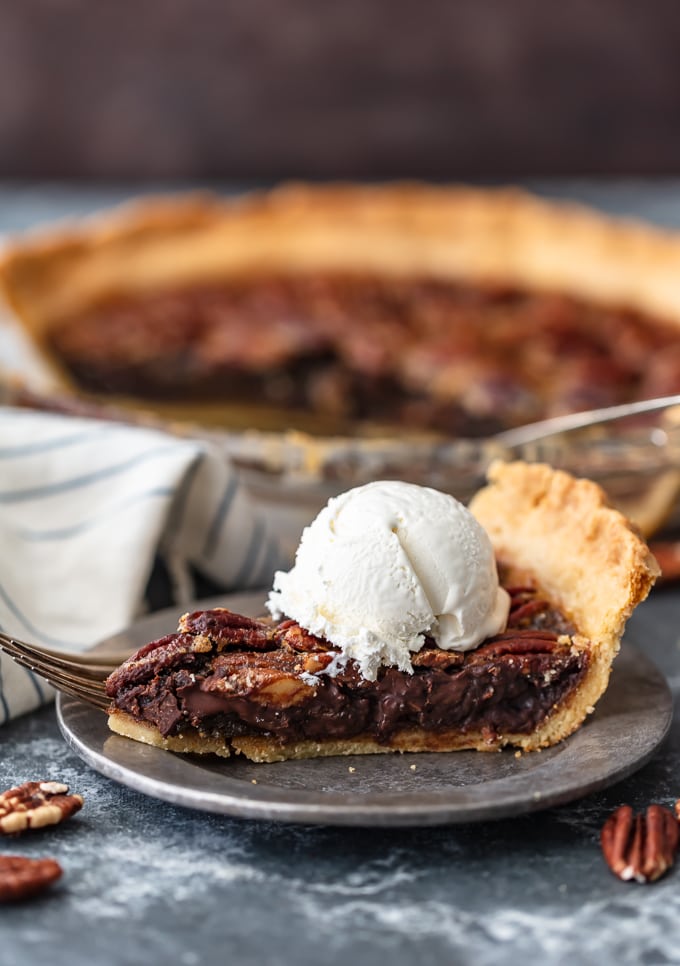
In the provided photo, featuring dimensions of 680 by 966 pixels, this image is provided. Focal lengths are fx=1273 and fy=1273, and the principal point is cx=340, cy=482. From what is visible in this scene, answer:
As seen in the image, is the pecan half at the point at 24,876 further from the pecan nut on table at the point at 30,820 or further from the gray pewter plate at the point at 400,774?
the gray pewter plate at the point at 400,774

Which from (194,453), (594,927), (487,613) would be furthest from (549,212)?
(594,927)

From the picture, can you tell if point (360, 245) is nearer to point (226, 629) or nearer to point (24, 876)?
point (226, 629)

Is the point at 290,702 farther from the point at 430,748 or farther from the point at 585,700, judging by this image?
the point at 585,700

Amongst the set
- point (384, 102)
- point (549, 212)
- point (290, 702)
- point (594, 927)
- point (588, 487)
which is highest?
point (384, 102)

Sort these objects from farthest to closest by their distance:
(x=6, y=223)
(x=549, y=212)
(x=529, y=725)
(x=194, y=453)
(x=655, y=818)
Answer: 1. (x=6, y=223)
2. (x=549, y=212)
3. (x=194, y=453)
4. (x=529, y=725)
5. (x=655, y=818)

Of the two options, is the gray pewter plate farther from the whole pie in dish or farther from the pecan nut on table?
the whole pie in dish

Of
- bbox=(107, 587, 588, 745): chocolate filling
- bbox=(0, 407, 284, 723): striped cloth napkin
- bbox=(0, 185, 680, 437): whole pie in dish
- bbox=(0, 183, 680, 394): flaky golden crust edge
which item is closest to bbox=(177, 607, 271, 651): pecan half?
bbox=(107, 587, 588, 745): chocolate filling
